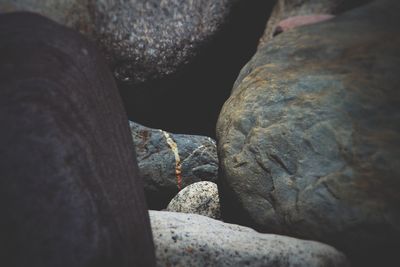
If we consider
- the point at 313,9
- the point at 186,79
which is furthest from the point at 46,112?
the point at 313,9

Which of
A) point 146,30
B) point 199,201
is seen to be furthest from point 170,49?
point 199,201

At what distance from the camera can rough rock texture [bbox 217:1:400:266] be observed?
5.69ft

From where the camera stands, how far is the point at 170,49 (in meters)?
2.63

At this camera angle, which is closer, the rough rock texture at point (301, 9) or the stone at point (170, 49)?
the stone at point (170, 49)

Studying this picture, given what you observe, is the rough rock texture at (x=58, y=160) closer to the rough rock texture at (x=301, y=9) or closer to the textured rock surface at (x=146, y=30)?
the textured rock surface at (x=146, y=30)

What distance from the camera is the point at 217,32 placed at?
110 inches

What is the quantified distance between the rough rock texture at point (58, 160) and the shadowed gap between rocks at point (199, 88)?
1.29m

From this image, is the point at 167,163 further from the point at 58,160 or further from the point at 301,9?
the point at 301,9

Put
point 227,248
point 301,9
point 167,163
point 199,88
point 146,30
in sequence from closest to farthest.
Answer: point 227,248 < point 146,30 < point 167,163 < point 199,88 < point 301,9

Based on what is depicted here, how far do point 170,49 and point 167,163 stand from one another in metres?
0.82

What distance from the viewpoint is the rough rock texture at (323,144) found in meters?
1.73

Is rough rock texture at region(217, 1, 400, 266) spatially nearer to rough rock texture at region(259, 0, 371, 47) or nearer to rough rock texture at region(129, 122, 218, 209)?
rough rock texture at region(129, 122, 218, 209)

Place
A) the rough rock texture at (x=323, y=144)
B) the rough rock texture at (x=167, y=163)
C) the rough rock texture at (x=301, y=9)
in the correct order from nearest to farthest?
1. the rough rock texture at (x=323, y=144)
2. the rough rock texture at (x=167, y=163)
3. the rough rock texture at (x=301, y=9)

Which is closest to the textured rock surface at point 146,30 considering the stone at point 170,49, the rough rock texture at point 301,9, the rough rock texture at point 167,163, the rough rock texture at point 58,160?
the stone at point 170,49
